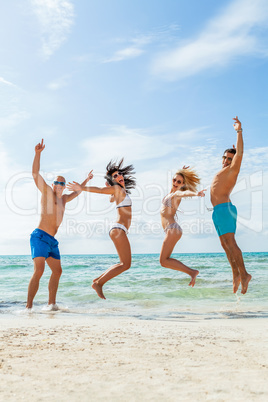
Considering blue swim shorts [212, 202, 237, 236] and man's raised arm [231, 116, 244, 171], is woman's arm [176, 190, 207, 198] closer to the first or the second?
blue swim shorts [212, 202, 237, 236]

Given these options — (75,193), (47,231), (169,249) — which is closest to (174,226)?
(169,249)

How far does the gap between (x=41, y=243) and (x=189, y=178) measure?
2.97m

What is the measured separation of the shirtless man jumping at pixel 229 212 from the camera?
249 inches

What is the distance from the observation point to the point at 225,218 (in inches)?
249

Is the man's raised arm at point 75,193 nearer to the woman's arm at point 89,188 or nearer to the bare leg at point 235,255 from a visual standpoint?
the woman's arm at point 89,188

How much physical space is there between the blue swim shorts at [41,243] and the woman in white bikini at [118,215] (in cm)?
95

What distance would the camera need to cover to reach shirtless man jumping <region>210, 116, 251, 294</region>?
6320 millimetres

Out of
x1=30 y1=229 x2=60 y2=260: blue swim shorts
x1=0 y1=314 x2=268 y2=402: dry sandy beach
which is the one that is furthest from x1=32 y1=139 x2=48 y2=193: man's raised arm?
x1=0 y1=314 x2=268 y2=402: dry sandy beach

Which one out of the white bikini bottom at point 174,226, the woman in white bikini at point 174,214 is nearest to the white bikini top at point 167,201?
the woman in white bikini at point 174,214

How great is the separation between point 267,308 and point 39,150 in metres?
5.08

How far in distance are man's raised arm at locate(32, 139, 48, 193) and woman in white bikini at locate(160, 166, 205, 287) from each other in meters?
2.24

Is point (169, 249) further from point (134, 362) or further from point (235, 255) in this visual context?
point (134, 362)

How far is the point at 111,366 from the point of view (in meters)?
3.23

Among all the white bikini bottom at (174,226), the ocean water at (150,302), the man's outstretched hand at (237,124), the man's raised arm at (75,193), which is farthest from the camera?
the man's raised arm at (75,193)
